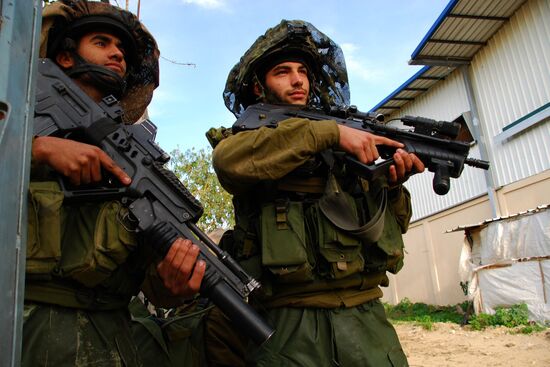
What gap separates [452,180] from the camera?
13078 millimetres

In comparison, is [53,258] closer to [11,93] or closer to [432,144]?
[11,93]

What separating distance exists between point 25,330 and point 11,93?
4.06ft

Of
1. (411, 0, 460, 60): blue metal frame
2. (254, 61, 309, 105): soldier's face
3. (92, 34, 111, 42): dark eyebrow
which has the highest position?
(411, 0, 460, 60): blue metal frame

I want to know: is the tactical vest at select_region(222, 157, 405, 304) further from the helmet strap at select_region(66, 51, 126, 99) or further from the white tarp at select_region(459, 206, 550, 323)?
the white tarp at select_region(459, 206, 550, 323)

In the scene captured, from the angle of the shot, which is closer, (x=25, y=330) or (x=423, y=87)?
(x=25, y=330)

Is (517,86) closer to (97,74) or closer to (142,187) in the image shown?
(97,74)

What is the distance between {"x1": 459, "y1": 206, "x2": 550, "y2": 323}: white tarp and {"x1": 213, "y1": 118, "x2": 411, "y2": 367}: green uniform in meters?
8.00

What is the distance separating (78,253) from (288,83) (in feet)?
5.32

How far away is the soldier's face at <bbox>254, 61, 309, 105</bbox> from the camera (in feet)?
9.40

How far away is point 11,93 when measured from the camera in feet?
3.03

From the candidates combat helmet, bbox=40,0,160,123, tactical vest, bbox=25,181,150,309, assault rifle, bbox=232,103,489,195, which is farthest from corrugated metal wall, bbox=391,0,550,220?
tactical vest, bbox=25,181,150,309

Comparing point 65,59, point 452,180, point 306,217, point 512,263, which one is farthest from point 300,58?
point 452,180

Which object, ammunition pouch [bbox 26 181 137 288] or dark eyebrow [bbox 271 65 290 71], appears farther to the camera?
dark eyebrow [bbox 271 65 290 71]

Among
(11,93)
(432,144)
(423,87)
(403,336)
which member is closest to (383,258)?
(432,144)
